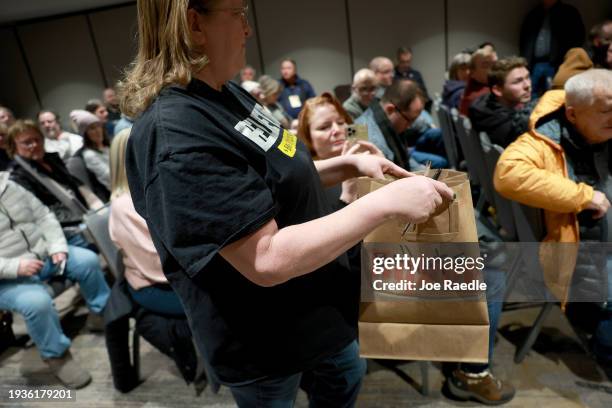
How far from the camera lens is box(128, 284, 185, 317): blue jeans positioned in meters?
1.77

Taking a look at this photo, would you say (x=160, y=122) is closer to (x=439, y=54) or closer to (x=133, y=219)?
(x=133, y=219)

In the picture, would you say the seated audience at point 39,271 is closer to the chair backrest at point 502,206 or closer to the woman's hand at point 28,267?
the woman's hand at point 28,267

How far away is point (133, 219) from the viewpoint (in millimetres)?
1696

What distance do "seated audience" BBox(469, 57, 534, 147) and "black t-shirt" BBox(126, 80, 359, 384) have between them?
168cm

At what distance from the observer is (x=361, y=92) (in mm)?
3504

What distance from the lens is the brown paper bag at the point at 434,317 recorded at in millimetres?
742

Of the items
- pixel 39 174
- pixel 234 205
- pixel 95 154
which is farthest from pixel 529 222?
pixel 95 154

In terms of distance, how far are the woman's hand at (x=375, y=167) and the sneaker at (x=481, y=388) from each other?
1.09 m

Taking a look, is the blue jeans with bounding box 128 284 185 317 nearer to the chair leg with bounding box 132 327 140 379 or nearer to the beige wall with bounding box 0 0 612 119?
the chair leg with bounding box 132 327 140 379

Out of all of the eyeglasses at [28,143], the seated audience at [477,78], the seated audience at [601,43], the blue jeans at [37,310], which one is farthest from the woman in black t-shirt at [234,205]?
the seated audience at [601,43]

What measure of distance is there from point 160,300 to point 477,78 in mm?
2764

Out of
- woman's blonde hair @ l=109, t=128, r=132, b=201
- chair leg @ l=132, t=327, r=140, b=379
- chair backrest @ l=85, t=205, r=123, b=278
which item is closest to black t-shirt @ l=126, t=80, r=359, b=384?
woman's blonde hair @ l=109, t=128, r=132, b=201

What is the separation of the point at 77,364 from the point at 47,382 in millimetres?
168

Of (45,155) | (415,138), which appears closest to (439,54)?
(415,138)
